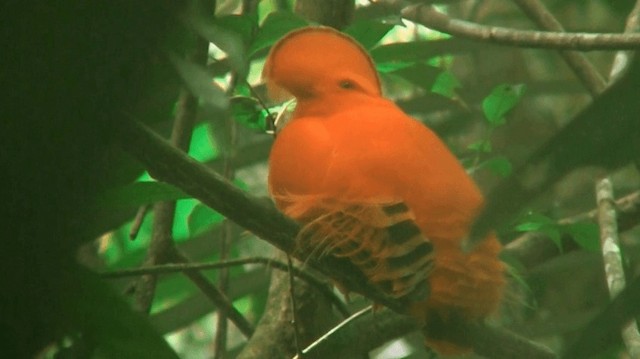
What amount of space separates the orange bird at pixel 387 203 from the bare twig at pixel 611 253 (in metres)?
0.19

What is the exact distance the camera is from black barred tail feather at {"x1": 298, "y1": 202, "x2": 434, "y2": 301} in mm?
1604

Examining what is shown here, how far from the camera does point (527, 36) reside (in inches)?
60.6

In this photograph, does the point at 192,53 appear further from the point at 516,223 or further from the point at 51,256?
the point at 51,256

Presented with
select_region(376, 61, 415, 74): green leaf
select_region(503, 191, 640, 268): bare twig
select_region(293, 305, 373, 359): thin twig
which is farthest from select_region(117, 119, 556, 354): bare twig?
select_region(503, 191, 640, 268): bare twig

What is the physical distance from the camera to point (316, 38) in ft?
6.34

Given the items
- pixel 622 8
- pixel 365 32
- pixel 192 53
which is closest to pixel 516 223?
pixel 365 32

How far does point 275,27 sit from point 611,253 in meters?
0.76

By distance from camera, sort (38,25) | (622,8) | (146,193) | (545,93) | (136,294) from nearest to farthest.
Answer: (38,25)
(622,8)
(146,193)
(136,294)
(545,93)

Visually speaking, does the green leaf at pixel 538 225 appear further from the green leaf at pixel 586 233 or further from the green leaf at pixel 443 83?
the green leaf at pixel 443 83

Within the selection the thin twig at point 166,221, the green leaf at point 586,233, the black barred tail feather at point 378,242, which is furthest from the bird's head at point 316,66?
the green leaf at point 586,233

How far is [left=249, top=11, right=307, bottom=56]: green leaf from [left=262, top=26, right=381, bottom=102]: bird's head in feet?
0.10

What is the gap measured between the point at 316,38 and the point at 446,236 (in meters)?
0.49

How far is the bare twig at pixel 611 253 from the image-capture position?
1555mm

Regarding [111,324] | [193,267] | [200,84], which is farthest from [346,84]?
[111,324]
